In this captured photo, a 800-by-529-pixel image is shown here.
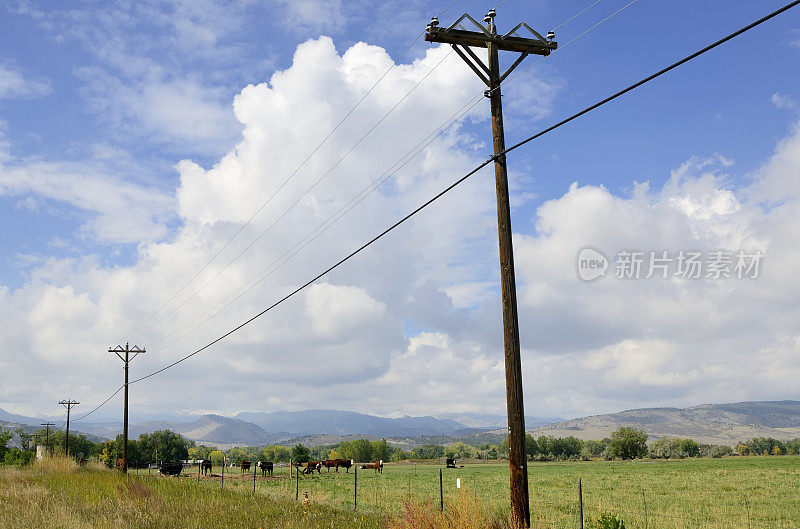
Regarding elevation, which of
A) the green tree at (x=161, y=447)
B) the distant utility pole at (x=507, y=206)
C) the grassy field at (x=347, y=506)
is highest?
the distant utility pole at (x=507, y=206)

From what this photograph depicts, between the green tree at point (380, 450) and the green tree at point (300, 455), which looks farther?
the green tree at point (380, 450)

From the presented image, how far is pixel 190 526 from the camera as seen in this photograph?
19.3 metres

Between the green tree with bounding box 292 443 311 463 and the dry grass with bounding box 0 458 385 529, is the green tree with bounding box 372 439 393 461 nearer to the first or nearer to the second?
the green tree with bounding box 292 443 311 463

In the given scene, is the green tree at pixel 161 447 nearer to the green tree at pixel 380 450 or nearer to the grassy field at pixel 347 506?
the green tree at pixel 380 450

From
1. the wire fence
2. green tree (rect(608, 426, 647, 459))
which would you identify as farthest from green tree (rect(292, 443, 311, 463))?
the wire fence

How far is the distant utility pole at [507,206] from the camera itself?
1380 cm

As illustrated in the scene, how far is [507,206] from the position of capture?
48.9 feet

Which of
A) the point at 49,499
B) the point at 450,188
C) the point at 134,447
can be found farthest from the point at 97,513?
the point at 134,447

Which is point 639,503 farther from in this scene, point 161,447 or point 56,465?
point 161,447

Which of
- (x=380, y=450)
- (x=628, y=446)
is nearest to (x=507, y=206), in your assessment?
(x=628, y=446)

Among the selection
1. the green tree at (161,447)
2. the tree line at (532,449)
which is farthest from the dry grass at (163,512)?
the green tree at (161,447)

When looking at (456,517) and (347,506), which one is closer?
(456,517)

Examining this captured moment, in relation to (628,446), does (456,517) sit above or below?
above

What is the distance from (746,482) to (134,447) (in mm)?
123320
